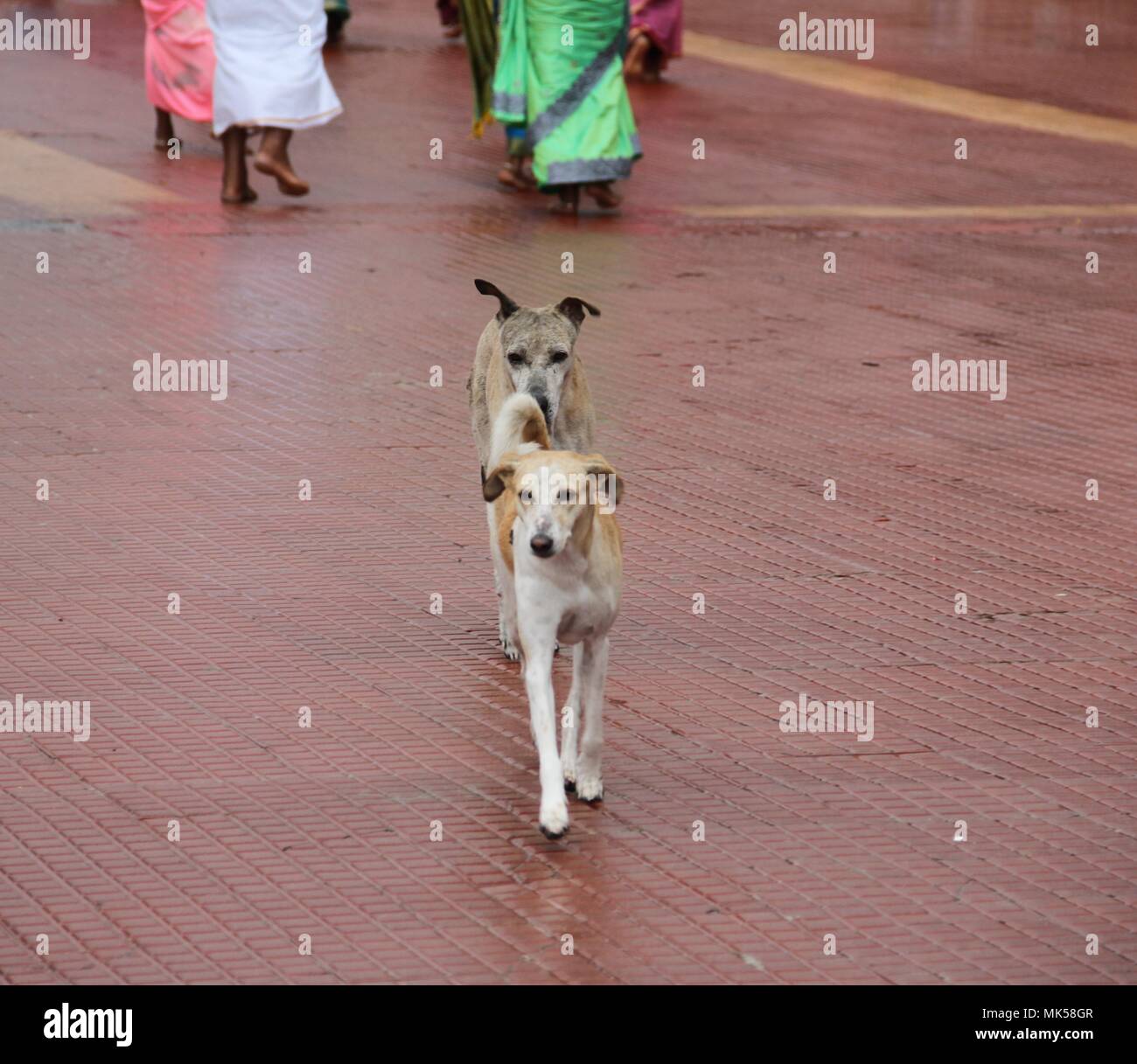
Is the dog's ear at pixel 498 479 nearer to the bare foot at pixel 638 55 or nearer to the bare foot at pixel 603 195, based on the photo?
the bare foot at pixel 603 195

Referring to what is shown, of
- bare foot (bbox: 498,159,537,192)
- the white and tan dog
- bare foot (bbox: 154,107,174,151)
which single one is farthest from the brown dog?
bare foot (bbox: 154,107,174,151)

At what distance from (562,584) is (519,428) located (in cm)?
69

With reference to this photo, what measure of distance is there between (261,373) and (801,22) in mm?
18702

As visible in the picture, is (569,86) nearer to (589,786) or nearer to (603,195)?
(603,195)

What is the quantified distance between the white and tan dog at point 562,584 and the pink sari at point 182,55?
406 inches

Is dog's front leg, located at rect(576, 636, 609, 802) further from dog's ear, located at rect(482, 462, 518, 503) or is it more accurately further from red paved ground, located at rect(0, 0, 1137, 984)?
dog's ear, located at rect(482, 462, 518, 503)

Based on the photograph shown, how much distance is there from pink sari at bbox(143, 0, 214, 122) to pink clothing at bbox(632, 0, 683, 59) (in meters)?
6.78

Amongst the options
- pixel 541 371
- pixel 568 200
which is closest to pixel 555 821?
pixel 541 371

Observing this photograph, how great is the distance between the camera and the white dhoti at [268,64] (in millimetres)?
13641

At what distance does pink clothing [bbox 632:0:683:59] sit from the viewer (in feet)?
67.9

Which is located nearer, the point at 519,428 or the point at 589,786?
the point at 589,786

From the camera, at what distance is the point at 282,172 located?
45.6 feet

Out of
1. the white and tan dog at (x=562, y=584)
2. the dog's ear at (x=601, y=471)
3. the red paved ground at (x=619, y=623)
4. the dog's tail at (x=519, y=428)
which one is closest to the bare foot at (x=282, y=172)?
the red paved ground at (x=619, y=623)
